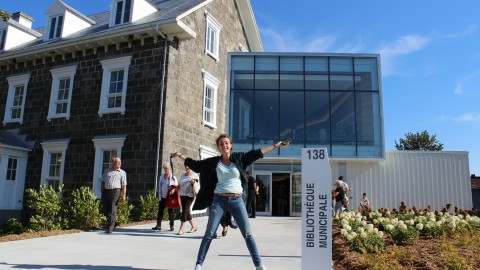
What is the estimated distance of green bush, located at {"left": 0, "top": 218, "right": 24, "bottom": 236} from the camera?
16250 millimetres

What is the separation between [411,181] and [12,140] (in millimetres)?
18963

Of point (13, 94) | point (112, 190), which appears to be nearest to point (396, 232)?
point (112, 190)

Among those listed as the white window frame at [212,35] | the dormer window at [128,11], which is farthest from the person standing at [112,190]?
the white window frame at [212,35]

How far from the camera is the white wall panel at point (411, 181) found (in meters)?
20.7

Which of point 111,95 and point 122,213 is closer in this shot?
point 122,213

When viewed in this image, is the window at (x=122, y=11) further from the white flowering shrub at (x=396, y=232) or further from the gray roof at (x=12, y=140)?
the white flowering shrub at (x=396, y=232)

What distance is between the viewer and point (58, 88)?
18.9m

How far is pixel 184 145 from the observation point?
56.0 feet

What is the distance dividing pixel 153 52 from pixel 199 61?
2.72 meters

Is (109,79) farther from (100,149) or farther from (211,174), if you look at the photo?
(211,174)

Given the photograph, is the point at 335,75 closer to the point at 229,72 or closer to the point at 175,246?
the point at 229,72

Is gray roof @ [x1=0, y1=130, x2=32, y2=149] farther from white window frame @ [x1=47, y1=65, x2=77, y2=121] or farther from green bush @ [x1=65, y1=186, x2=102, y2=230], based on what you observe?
green bush @ [x1=65, y1=186, x2=102, y2=230]

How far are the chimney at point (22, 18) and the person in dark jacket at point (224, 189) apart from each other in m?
23.4

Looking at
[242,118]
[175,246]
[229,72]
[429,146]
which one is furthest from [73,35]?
[429,146]
